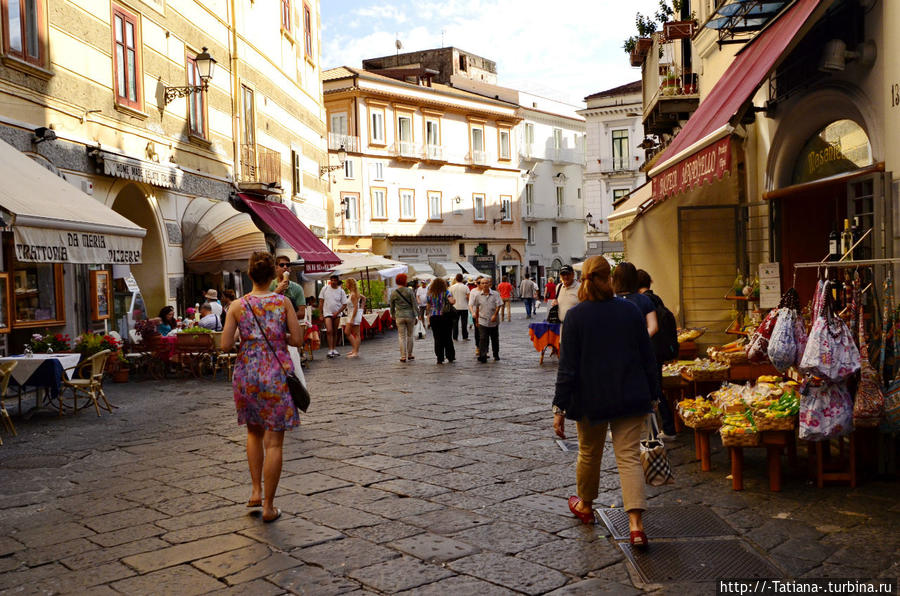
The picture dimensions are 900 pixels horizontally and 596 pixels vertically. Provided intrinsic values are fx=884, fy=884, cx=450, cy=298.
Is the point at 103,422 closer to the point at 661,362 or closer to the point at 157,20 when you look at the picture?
the point at 661,362

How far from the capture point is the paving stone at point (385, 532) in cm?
515

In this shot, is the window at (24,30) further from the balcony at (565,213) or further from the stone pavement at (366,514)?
the balcony at (565,213)

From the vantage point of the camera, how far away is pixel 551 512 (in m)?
5.63

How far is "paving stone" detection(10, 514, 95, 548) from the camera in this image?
208 inches

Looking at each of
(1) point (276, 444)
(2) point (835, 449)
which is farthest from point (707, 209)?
(1) point (276, 444)

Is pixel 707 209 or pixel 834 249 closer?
pixel 834 249

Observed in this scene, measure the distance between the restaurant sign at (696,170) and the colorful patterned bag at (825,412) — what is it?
90.7 inches

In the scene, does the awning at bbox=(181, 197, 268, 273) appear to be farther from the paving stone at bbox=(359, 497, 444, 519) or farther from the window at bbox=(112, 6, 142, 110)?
the paving stone at bbox=(359, 497, 444, 519)

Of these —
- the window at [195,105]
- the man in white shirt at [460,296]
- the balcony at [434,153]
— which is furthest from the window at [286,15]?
the balcony at [434,153]

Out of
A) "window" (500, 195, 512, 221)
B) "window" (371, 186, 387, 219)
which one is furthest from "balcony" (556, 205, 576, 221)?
"window" (371, 186, 387, 219)

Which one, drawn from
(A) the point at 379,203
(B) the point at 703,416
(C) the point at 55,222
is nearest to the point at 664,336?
(B) the point at 703,416

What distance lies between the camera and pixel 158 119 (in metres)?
15.9

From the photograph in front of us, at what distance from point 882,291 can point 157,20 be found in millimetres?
13360

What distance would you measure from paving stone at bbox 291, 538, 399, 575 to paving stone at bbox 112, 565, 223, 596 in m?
0.54
